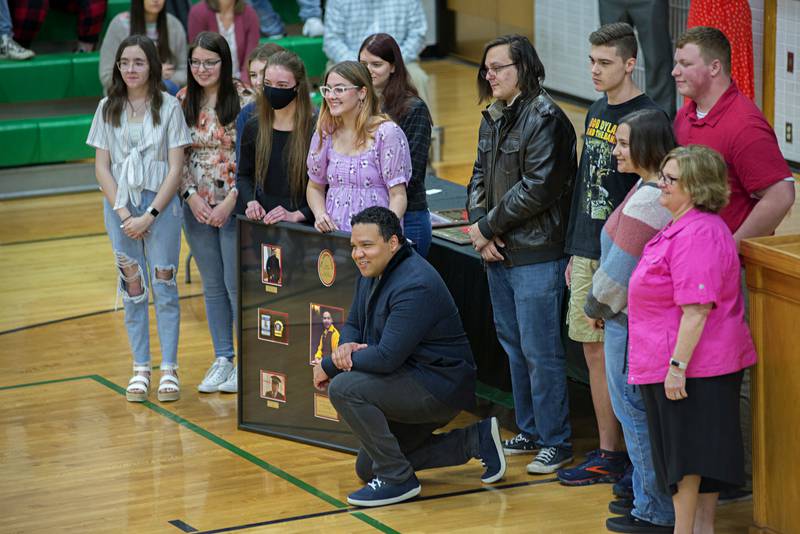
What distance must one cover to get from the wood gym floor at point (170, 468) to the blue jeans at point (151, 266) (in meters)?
0.28

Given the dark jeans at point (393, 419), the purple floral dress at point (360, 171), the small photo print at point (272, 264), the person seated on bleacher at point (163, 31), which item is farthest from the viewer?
the person seated on bleacher at point (163, 31)

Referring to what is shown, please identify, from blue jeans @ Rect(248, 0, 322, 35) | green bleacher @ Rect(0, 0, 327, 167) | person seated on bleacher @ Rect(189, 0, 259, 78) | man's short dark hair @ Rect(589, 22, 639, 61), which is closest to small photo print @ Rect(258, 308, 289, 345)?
man's short dark hair @ Rect(589, 22, 639, 61)

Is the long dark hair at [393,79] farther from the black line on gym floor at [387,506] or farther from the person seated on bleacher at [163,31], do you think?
the person seated on bleacher at [163,31]

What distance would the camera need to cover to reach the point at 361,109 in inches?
205

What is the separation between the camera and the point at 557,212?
5066 mm

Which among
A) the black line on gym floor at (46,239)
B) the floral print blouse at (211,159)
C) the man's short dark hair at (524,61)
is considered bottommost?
the black line on gym floor at (46,239)

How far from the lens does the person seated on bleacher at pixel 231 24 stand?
8836 millimetres

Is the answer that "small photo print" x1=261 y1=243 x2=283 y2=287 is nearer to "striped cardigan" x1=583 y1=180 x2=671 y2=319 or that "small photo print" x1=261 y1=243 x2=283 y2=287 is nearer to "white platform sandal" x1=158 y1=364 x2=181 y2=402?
"white platform sandal" x1=158 y1=364 x2=181 y2=402

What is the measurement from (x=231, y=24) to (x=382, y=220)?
445 cm

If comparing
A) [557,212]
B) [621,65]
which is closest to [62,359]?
[557,212]

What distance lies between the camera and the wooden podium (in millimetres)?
4172

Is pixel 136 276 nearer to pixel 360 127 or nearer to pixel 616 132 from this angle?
pixel 360 127

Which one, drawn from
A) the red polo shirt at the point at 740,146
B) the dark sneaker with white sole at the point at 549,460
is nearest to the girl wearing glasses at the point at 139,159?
the dark sneaker with white sole at the point at 549,460

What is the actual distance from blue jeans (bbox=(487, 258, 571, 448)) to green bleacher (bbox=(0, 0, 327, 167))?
5.21m
